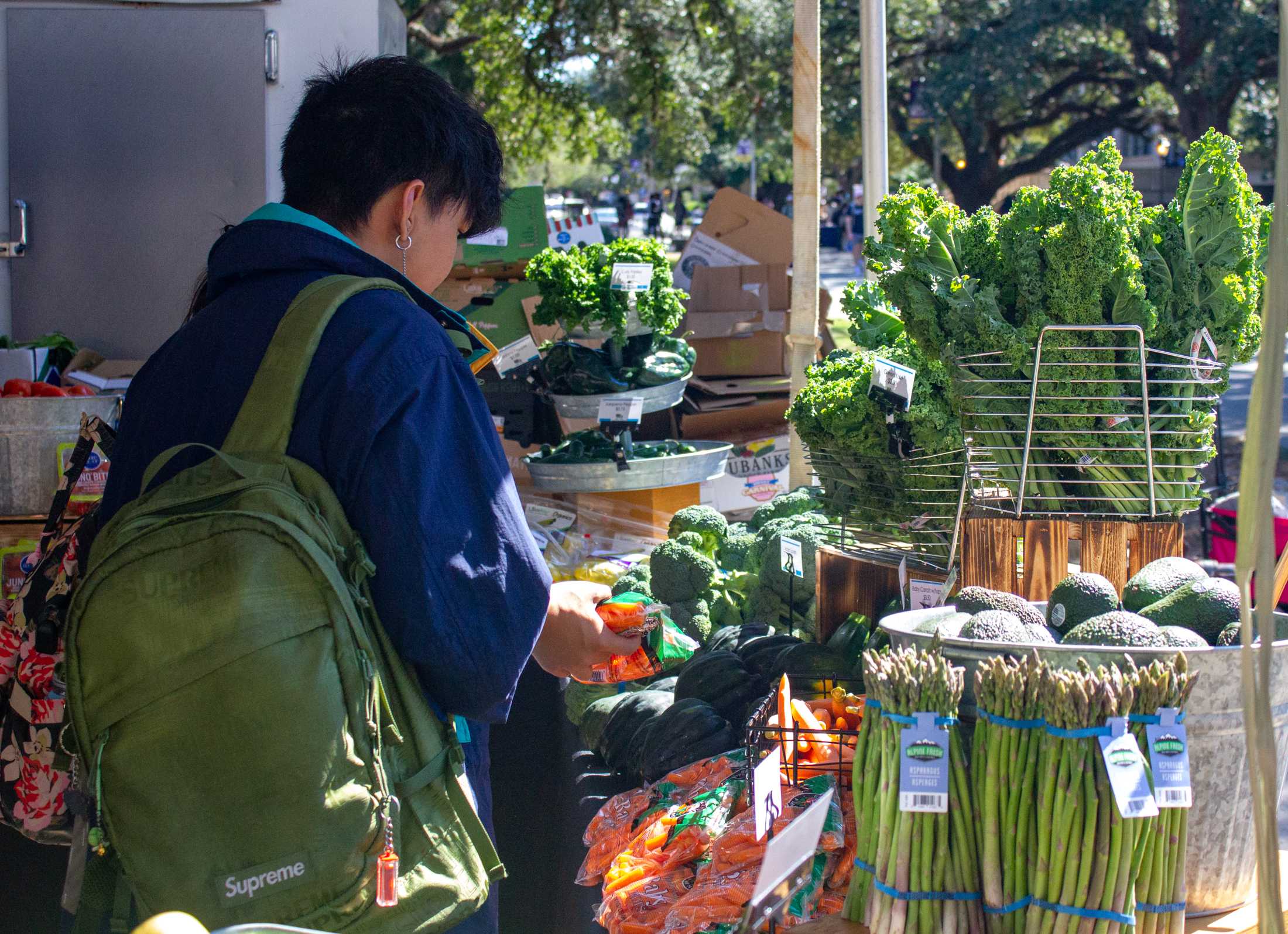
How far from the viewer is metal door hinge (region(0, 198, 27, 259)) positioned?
15.9 feet

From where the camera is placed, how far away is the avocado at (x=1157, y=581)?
199 cm

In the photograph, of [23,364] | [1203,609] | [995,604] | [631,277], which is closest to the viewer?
[1203,609]

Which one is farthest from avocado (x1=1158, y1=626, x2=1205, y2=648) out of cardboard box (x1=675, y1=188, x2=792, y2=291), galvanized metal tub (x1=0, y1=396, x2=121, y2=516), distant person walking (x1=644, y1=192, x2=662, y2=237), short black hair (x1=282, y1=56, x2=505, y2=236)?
distant person walking (x1=644, y1=192, x2=662, y2=237)

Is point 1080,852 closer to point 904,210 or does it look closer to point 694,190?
point 904,210

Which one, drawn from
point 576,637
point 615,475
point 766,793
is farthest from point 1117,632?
point 615,475

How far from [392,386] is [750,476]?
405 centimetres

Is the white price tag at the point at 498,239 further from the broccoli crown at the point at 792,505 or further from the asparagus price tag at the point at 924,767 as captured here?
the asparagus price tag at the point at 924,767

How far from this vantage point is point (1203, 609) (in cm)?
186

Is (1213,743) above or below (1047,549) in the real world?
below

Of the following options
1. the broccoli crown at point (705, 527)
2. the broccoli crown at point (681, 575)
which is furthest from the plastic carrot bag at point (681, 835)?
the broccoli crown at point (705, 527)

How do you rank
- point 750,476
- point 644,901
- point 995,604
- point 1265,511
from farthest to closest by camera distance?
point 750,476
point 644,901
point 995,604
point 1265,511

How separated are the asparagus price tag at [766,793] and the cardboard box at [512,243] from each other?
4469 mm

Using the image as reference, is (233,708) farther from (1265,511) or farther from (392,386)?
(1265,511)

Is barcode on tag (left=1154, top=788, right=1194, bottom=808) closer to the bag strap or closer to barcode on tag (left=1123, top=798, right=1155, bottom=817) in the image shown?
barcode on tag (left=1123, top=798, right=1155, bottom=817)
